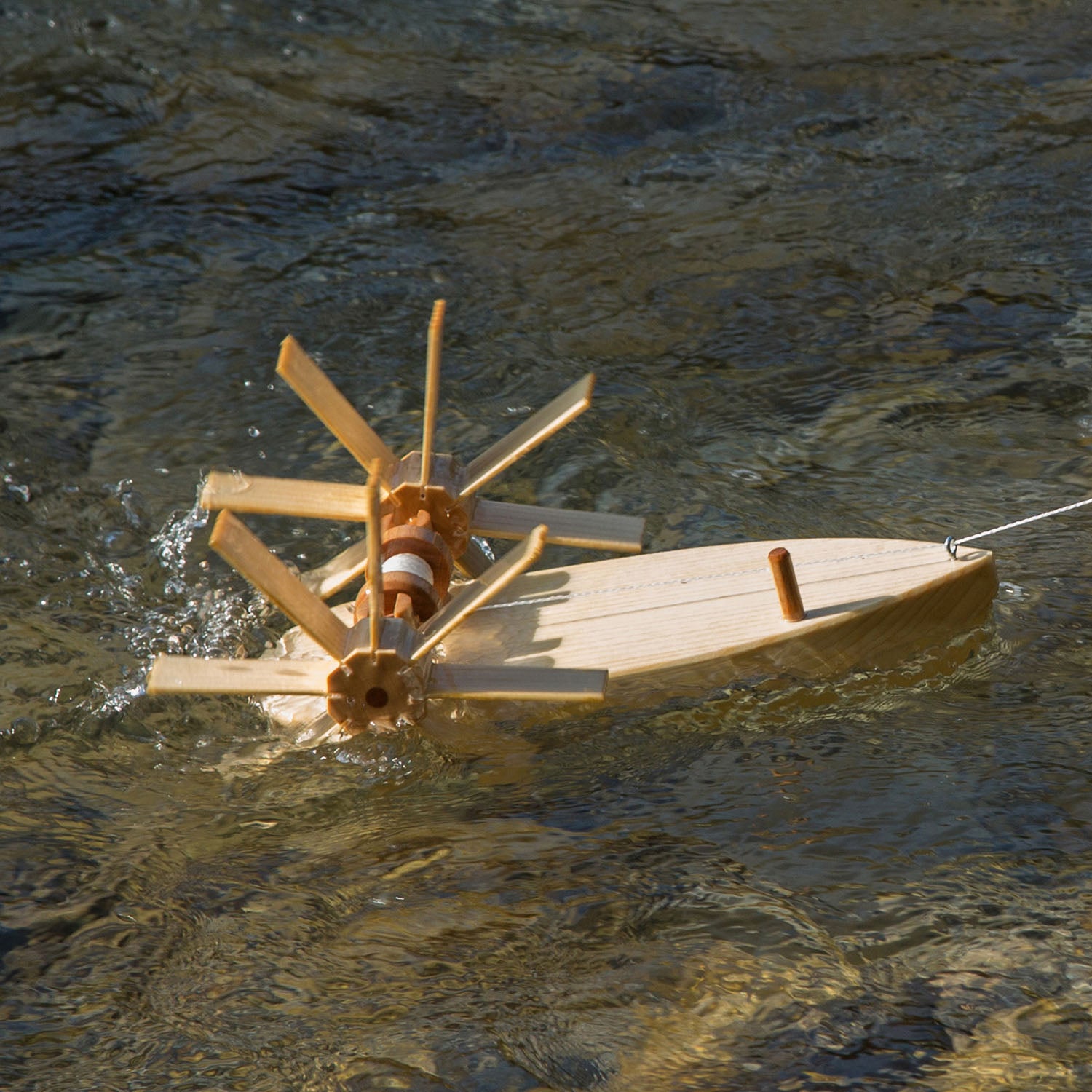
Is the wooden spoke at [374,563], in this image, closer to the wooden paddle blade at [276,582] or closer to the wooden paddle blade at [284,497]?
the wooden paddle blade at [276,582]

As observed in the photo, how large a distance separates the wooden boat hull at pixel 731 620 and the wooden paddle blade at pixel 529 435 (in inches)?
12.7

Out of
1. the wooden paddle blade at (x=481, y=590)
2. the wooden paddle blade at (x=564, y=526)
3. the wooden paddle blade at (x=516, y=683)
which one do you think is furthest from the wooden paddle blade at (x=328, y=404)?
the wooden paddle blade at (x=516, y=683)

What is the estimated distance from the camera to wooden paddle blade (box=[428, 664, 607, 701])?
246cm

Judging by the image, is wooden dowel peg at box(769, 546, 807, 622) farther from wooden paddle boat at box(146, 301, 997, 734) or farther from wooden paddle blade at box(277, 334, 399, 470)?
wooden paddle blade at box(277, 334, 399, 470)

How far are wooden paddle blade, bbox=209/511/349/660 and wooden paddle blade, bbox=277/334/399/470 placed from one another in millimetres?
406

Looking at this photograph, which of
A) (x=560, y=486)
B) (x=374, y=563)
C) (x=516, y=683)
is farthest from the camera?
(x=560, y=486)

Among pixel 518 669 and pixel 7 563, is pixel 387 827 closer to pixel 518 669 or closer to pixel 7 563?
pixel 518 669

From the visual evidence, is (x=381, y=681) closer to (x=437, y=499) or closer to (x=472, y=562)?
(x=437, y=499)

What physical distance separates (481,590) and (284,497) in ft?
1.91

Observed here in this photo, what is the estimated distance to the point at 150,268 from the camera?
537cm

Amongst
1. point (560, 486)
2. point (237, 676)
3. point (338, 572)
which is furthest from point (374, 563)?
point (560, 486)

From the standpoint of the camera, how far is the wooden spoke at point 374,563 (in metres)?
2.35

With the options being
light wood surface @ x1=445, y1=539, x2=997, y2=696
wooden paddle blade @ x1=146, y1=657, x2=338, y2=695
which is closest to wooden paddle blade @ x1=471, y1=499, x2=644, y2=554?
light wood surface @ x1=445, y1=539, x2=997, y2=696

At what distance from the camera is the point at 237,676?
97.3 inches
